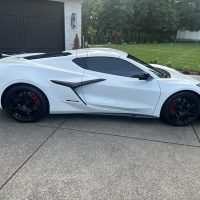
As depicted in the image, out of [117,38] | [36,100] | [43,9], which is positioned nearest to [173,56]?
[43,9]

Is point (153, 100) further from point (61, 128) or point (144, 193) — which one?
point (144, 193)

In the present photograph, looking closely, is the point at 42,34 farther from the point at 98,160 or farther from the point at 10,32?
the point at 98,160

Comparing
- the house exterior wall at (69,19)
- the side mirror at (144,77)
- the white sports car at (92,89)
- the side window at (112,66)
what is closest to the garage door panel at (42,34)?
the house exterior wall at (69,19)

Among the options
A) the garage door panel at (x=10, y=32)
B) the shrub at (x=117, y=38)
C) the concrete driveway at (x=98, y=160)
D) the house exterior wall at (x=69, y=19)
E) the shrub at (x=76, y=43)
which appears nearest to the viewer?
the concrete driveway at (x=98, y=160)

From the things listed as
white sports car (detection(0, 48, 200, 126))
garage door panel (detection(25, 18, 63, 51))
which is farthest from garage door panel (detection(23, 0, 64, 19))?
white sports car (detection(0, 48, 200, 126))

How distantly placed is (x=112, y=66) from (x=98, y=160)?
5.85 ft

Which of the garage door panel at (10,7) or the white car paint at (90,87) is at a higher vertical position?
the garage door panel at (10,7)

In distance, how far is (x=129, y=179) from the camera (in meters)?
Result: 2.97

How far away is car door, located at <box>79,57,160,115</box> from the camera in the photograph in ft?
14.3

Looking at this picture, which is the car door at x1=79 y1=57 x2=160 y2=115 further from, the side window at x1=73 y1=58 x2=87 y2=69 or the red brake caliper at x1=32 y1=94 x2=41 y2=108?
the red brake caliper at x1=32 y1=94 x2=41 y2=108

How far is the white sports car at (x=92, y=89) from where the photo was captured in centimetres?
433

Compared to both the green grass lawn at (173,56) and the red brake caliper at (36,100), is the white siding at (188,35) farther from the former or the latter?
the red brake caliper at (36,100)

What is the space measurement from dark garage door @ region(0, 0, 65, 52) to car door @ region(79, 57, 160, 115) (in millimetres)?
6641

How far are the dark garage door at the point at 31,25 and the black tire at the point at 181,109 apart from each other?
7.58 m
